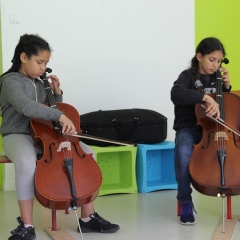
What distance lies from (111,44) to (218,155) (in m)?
1.55

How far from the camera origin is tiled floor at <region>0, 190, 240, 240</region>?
2.07 m

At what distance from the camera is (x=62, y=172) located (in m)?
1.85

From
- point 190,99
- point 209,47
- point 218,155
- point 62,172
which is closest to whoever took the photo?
point 62,172

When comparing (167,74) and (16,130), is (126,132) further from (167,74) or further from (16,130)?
(16,130)

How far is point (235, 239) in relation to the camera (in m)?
1.98

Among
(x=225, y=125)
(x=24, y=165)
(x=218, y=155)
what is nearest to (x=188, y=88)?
(x=225, y=125)

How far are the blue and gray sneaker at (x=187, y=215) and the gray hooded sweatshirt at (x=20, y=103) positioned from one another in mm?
747

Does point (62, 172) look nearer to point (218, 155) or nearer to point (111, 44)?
point (218, 155)

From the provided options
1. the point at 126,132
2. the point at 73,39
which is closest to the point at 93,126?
the point at 126,132

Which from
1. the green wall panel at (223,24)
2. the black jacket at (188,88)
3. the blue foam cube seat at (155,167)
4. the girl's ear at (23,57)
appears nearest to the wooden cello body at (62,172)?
the girl's ear at (23,57)

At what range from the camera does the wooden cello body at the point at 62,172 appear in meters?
1.81

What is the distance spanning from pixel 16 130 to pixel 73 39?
1.28 m

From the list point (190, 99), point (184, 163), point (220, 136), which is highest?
point (190, 99)

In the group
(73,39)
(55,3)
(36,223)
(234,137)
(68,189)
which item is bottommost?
(36,223)
